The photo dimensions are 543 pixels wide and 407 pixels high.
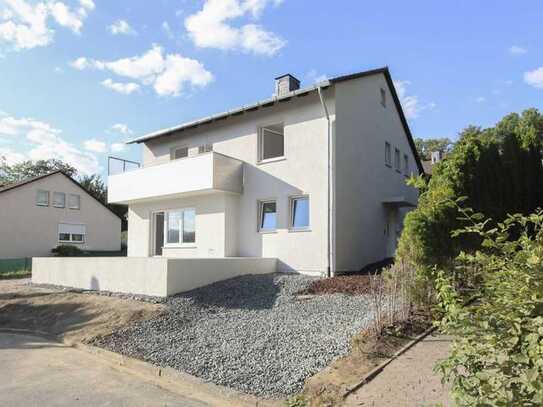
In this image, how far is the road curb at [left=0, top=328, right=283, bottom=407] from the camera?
5.44 m

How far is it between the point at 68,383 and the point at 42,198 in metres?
28.7

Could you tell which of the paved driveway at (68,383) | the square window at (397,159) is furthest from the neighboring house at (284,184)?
the paved driveway at (68,383)

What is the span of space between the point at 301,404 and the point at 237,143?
488 inches

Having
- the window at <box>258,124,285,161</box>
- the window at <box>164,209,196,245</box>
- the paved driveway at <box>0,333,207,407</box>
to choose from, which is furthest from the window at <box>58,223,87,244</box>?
the paved driveway at <box>0,333,207,407</box>

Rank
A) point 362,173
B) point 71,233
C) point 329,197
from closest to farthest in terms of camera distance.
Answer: point 329,197, point 362,173, point 71,233

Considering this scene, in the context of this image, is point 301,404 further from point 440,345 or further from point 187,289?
point 187,289

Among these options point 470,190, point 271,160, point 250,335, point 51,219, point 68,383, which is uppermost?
point 271,160

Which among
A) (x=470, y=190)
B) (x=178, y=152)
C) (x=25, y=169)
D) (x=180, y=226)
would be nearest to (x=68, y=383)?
(x=470, y=190)

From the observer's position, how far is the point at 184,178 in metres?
15.7

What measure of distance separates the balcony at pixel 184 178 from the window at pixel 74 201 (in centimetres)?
1719

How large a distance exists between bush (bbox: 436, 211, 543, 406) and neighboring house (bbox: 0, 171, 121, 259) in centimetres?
3149

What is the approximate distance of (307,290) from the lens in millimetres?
11172

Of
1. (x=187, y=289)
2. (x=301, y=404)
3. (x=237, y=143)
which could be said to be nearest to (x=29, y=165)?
(x=237, y=143)

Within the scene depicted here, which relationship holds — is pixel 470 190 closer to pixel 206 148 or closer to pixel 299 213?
pixel 299 213
